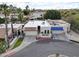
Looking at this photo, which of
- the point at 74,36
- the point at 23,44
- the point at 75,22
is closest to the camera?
the point at 75,22

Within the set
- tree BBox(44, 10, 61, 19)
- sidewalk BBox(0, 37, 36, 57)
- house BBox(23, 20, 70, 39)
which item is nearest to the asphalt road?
sidewalk BBox(0, 37, 36, 57)

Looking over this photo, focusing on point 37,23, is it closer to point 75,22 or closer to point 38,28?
point 38,28

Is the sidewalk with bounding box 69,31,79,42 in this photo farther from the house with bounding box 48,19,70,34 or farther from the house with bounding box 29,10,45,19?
the house with bounding box 29,10,45,19

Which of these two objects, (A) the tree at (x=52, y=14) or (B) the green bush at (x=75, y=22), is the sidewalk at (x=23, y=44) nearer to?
(A) the tree at (x=52, y=14)

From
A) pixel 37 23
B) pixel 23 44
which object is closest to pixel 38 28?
pixel 37 23

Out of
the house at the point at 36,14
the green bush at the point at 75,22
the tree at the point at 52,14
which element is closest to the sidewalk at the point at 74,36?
the green bush at the point at 75,22

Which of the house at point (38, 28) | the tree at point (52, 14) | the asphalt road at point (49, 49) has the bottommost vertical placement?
the asphalt road at point (49, 49)

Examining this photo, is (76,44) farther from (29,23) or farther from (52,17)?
(29,23)

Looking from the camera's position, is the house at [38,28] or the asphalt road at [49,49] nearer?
the house at [38,28]

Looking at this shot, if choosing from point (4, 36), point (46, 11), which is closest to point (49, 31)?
point (46, 11)
